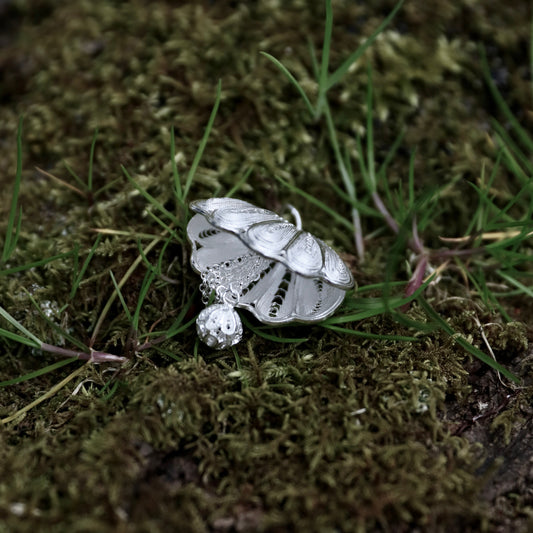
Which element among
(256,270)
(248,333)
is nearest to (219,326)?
(248,333)

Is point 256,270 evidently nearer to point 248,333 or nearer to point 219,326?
point 248,333

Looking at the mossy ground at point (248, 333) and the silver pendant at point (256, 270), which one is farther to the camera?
the silver pendant at point (256, 270)

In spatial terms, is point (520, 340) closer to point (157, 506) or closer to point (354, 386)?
point (354, 386)

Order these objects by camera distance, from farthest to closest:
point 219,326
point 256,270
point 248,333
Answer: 1. point 256,270
2. point 248,333
3. point 219,326

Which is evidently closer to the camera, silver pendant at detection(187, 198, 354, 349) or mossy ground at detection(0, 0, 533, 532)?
mossy ground at detection(0, 0, 533, 532)

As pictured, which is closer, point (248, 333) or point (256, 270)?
point (248, 333)
